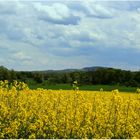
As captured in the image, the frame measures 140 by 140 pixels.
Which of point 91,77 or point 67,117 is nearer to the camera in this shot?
point 67,117

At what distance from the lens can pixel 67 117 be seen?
12172 mm

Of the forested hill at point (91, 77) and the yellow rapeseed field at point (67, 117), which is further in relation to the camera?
the forested hill at point (91, 77)

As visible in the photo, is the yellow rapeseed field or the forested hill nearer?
the yellow rapeseed field

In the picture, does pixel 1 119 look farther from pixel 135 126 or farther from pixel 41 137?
pixel 135 126

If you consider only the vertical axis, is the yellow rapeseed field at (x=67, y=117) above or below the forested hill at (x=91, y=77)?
below

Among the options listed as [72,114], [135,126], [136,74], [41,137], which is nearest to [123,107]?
[135,126]

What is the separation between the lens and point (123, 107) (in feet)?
42.3

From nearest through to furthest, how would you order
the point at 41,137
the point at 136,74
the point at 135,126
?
the point at 41,137 < the point at 135,126 < the point at 136,74

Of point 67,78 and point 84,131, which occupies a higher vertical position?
point 67,78

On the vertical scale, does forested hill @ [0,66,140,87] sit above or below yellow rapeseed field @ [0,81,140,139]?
above

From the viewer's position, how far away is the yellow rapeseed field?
38.7ft

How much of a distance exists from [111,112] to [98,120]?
0.39 meters

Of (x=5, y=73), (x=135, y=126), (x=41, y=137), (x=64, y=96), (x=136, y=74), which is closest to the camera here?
(x=41, y=137)

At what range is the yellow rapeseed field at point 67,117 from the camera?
1178 centimetres
